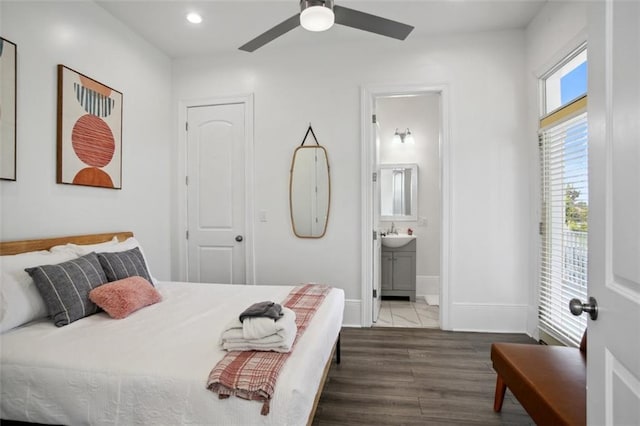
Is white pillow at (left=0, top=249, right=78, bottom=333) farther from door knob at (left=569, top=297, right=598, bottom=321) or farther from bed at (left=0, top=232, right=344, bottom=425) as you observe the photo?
door knob at (left=569, top=297, right=598, bottom=321)

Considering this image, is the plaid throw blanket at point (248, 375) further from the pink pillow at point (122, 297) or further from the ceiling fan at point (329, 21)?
the ceiling fan at point (329, 21)

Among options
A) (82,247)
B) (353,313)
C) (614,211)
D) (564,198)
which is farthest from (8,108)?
(564,198)

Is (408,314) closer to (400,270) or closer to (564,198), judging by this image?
(400,270)

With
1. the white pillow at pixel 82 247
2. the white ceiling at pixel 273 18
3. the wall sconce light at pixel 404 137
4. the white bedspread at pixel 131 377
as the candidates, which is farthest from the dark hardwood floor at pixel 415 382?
the white ceiling at pixel 273 18

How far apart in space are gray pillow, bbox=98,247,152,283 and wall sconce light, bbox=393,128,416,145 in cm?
377

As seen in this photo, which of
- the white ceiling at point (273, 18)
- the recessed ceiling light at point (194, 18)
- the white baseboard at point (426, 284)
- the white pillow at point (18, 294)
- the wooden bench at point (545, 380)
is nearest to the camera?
the wooden bench at point (545, 380)

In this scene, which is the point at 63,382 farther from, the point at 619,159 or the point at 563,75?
the point at 563,75

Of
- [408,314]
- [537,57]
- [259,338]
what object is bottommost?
[408,314]

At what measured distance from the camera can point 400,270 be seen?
440cm

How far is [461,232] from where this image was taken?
3.25 meters

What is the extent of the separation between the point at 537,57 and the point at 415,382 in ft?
9.78

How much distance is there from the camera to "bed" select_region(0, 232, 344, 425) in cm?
123

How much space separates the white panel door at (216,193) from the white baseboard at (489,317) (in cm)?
229

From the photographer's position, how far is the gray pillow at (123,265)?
2201 mm
